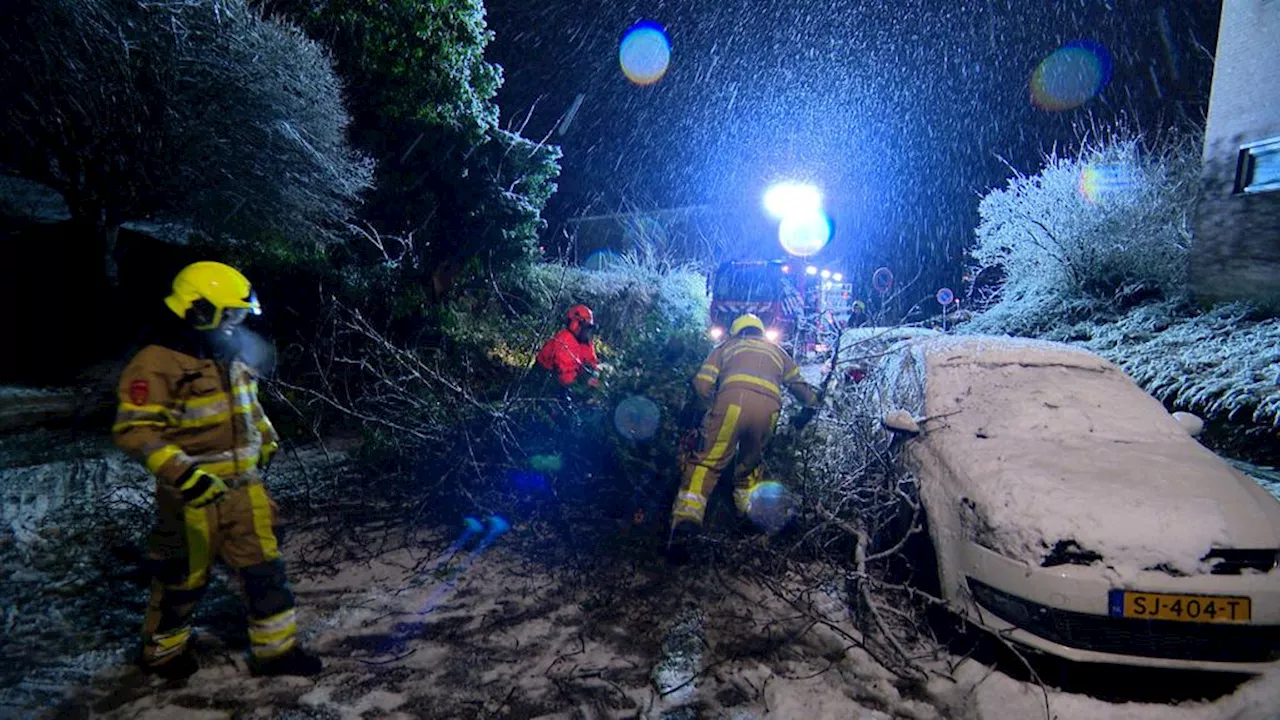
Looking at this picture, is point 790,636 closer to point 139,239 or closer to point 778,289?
point 778,289

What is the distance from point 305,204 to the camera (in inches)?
376

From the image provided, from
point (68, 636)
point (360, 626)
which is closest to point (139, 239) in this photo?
point (68, 636)

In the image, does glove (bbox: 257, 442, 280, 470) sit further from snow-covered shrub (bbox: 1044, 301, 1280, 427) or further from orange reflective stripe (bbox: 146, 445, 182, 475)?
snow-covered shrub (bbox: 1044, 301, 1280, 427)

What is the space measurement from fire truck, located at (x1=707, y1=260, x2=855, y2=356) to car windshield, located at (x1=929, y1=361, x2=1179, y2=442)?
18.1 feet

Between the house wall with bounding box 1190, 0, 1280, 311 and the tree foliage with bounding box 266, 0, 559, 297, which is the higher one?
the house wall with bounding box 1190, 0, 1280, 311

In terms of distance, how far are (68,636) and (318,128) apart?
805 centimetres

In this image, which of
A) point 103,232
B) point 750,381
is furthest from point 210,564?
point 103,232

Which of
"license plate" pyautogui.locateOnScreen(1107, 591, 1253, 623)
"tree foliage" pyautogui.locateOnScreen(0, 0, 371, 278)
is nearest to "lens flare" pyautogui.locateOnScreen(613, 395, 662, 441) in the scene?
"license plate" pyautogui.locateOnScreen(1107, 591, 1253, 623)

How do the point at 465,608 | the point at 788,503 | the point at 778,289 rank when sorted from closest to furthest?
the point at 465,608 → the point at 788,503 → the point at 778,289

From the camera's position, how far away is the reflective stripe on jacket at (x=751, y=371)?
4.49 metres

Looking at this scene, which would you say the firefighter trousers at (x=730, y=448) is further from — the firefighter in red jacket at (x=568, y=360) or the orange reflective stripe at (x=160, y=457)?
the orange reflective stripe at (x=160, y=457)

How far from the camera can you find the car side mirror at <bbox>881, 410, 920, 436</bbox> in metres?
3.86

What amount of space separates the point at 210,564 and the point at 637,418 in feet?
8.91

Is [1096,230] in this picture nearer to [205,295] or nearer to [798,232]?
[798,232]
